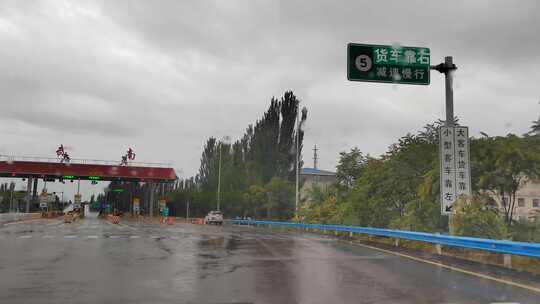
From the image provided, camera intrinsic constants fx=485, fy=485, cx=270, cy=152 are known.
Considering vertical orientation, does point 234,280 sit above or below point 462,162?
below

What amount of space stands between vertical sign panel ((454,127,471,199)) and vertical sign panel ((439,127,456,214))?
128 millimetres

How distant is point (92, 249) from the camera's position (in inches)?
616

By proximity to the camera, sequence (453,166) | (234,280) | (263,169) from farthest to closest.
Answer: (263,169), (453,166), (234,280)

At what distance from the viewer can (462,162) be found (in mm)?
16047

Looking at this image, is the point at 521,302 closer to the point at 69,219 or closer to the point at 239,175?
the point at 69,219

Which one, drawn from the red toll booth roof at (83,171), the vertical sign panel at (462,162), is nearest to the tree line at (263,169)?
the red toll booth roof at (83,171)

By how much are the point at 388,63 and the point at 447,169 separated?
4.02 m

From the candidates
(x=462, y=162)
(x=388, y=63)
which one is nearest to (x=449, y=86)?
(x=388, y=63)

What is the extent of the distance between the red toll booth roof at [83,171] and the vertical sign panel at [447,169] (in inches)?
2132

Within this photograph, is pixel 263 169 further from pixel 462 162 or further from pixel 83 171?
pixel 462 162

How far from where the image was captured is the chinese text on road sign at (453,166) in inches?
623

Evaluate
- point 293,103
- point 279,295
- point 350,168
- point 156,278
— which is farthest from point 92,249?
point 293,103

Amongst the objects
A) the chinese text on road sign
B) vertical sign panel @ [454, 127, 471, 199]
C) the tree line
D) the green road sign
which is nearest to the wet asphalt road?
the chinese text on road sign

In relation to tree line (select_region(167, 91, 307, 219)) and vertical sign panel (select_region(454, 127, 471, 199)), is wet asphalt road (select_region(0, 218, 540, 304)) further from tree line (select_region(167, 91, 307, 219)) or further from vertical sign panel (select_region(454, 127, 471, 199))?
tree line (select_region(167, 91, 307, 219))
